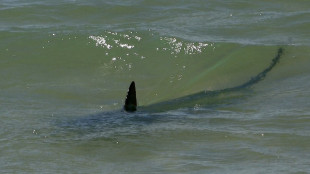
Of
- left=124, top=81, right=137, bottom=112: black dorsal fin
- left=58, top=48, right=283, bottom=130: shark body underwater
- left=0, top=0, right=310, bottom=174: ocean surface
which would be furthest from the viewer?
left=124, top=81, right=137, bottom=112: black dorsal fin

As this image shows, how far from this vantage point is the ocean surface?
5.69 meters

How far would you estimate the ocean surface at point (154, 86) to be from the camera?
18.7 ft

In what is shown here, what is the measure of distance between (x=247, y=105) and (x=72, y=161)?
7.45 ft

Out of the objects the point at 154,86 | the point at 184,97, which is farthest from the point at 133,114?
the point at 154,86

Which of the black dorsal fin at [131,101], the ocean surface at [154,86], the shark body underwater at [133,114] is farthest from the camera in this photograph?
the black dorsal fin at [131,101]

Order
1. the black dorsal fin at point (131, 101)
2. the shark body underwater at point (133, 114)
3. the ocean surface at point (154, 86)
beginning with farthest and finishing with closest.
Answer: the black dorsal fin at point (131, 101), the shark body underwater at point (133, 114), the ocean surface at point (154, 86)

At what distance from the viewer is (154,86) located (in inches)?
327

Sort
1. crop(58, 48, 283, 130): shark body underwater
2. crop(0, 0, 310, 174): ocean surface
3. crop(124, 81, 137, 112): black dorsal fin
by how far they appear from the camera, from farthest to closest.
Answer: crop(124, 81, 137, 112): black dorsal fin
crop(58, 48, 283, 130): shark body underwater
crop(0, 0, 310, 174): ocean surface

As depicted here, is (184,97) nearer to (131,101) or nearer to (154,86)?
(154,86)

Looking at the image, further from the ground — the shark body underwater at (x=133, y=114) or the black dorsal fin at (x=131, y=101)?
the black dorsal fin at (x=131, y=101)

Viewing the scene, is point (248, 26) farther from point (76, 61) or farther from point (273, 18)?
point (76, 61)

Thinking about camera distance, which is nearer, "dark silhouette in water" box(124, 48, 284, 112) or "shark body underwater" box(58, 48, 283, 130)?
"shark body underwater" box(58, 48, 283, 130)

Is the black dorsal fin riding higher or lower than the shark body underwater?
higher

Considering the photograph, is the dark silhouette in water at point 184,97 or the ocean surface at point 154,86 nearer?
the ocean surface at point 154,86
